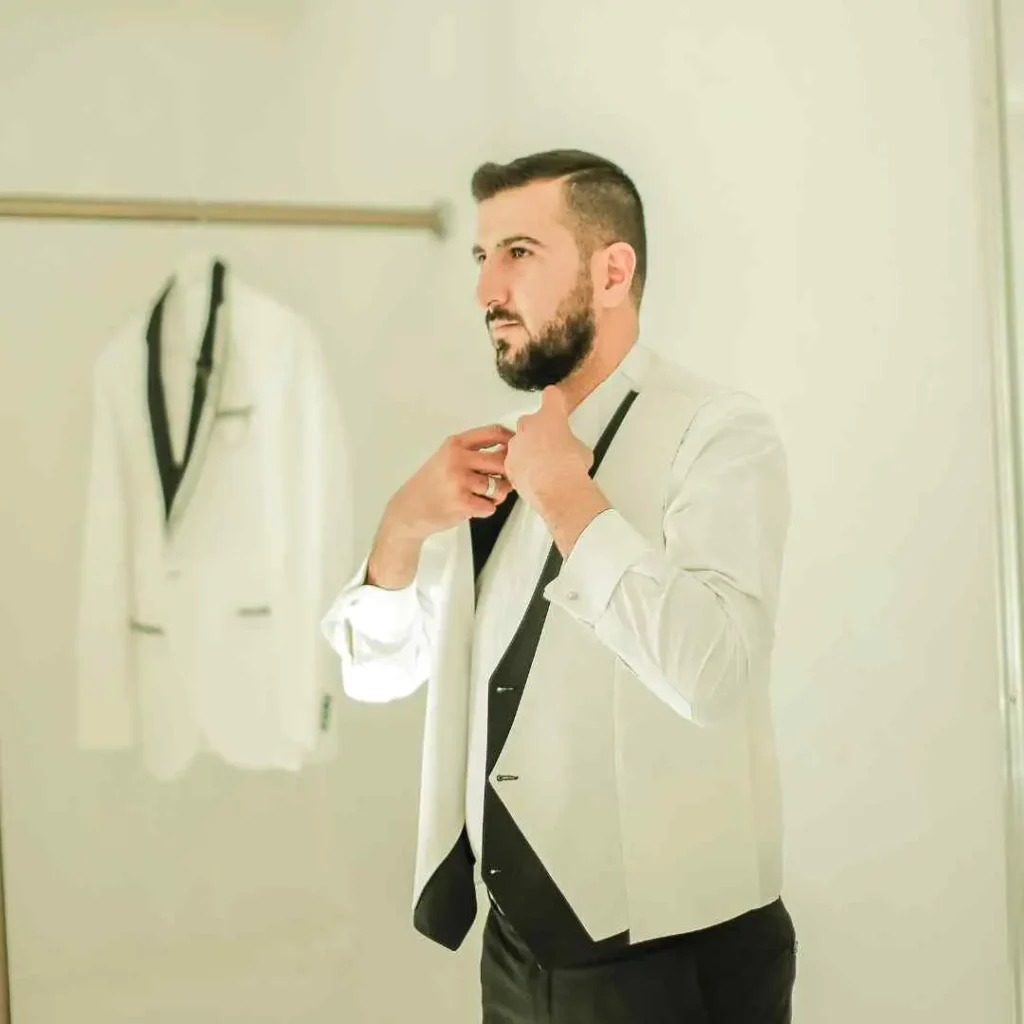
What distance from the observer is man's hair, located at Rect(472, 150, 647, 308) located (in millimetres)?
1022

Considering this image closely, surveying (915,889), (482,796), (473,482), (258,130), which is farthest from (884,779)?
(258,130)

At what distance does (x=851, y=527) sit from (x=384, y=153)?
2.90 feet

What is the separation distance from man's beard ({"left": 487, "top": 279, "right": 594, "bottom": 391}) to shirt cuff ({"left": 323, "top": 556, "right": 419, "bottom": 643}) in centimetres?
27

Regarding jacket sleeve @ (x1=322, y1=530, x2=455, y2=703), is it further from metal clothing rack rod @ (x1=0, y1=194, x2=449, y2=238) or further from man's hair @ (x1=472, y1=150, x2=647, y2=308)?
metal clothing rack rod @ (x1=0, y1=194, x2=449, y2=238)

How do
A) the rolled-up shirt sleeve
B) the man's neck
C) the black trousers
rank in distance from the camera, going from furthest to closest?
the man's neck < the black trousers < the rolled-up shirt sleeve

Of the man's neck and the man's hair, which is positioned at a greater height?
the man's hair

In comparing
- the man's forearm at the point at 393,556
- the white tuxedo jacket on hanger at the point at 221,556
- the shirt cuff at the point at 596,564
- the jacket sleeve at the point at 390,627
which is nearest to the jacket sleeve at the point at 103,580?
the white tuxedo jacket on hanger at the point at 221,556

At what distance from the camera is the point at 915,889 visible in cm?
88

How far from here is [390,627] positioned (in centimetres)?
114

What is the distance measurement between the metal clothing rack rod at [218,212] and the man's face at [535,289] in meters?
0.31

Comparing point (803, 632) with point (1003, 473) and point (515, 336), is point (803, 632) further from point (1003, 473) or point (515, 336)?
point (515, 336)

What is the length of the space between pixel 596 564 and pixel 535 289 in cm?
36

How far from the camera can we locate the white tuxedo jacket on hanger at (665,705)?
0.84 meters

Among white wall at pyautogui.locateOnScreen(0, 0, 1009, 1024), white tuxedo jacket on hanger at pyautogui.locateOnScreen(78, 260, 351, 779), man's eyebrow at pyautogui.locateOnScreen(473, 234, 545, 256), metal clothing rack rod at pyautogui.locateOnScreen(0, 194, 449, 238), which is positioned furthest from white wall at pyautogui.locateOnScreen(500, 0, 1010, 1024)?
white tuxedo jacket on hanger at pyautogui.locateOnScreen(78, 260, 351, 779)
